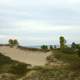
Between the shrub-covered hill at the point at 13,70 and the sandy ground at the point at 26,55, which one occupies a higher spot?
the sandy ground at the point at 26,55

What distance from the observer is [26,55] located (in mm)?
51781

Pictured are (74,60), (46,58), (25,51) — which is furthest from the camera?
(25,51)

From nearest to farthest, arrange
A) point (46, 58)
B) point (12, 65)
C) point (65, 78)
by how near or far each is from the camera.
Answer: point (65, 78) → point (12, 65) → point (46, 58)

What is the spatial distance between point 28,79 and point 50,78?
2.38 meters

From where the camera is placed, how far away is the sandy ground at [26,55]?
1831 inches

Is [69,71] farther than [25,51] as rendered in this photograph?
No

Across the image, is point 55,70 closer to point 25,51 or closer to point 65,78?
point 65,78

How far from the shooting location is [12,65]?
39812mm

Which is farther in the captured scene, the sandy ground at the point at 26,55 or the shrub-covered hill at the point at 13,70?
the sandy ground at the point at 26,55

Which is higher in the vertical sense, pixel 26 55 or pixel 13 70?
pixel 26 55

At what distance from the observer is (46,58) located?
47031mm

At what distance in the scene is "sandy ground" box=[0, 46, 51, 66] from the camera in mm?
46506

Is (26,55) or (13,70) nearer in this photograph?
(13,70)

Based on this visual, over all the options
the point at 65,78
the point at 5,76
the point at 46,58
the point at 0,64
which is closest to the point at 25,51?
the point at 46,58
